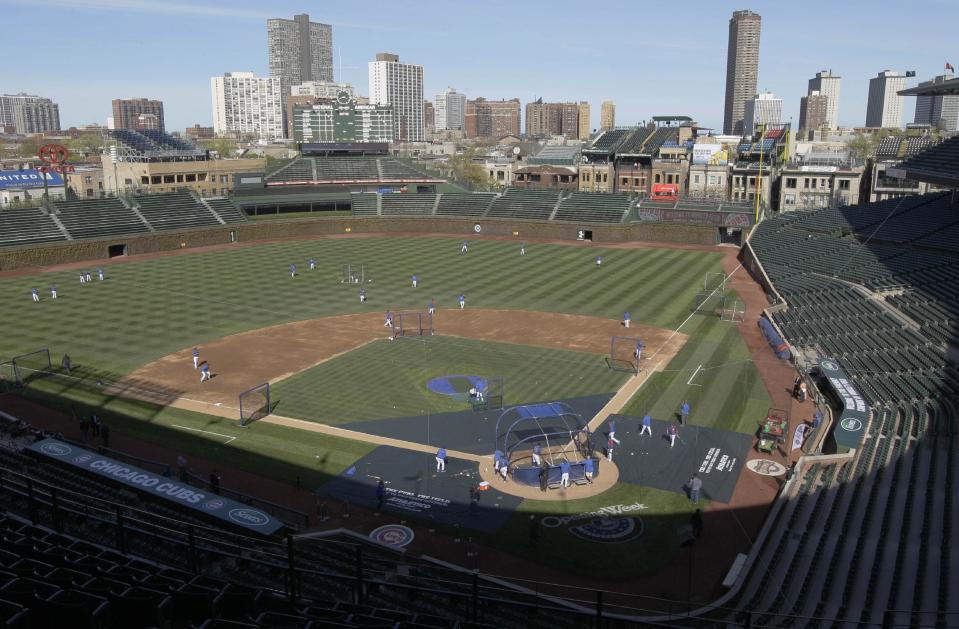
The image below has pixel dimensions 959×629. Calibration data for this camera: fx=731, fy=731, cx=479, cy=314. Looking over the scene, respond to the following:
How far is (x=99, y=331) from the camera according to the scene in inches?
1706

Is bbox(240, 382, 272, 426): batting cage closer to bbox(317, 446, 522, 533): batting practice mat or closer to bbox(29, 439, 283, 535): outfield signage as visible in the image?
bbox(317, 446, 522, 533): batting practice mat

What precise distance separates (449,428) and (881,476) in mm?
15445

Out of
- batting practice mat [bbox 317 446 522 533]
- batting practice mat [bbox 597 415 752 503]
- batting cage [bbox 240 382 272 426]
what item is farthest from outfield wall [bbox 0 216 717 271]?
batting practice mat [bbox 597 415 752 503]

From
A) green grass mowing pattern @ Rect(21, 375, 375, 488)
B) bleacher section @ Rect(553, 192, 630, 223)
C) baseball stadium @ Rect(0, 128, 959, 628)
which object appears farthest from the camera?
bleacher section @ Rect(553, 192, 630, 223)

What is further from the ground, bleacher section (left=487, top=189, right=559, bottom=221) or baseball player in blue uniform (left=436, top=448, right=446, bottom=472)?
bleacher section (left=487, top=189, right=559, bottom=221)

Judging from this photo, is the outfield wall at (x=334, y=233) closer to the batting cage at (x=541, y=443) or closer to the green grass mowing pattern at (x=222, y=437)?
the green grass mowing pattern at (x=222, y=437)

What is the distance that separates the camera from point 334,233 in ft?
285

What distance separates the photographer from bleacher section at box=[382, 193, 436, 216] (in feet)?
295

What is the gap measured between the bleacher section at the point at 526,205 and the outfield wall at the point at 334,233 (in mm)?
1873

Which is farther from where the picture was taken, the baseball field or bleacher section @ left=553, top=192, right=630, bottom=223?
bleacher section @ left=553, top=192, right=630, bottom=223

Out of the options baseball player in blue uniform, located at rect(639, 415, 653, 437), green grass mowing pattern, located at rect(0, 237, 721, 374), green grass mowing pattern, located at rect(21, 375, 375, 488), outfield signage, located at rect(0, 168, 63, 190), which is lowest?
green grass mowing pattern, located at rect(21, 375, 375, 488)

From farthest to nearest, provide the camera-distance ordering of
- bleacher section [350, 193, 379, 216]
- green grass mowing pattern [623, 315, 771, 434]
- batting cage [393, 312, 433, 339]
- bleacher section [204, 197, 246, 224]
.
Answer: bleacher section [350, 193, 379, 216] → bleacher section [204, 197, 246, 224] → batting cage [393, 312, 433, 339] → green grass mowing pattern [623, 315, 771, 434]

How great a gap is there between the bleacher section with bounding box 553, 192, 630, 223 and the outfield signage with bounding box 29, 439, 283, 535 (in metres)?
67.0

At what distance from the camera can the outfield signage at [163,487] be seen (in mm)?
19531
